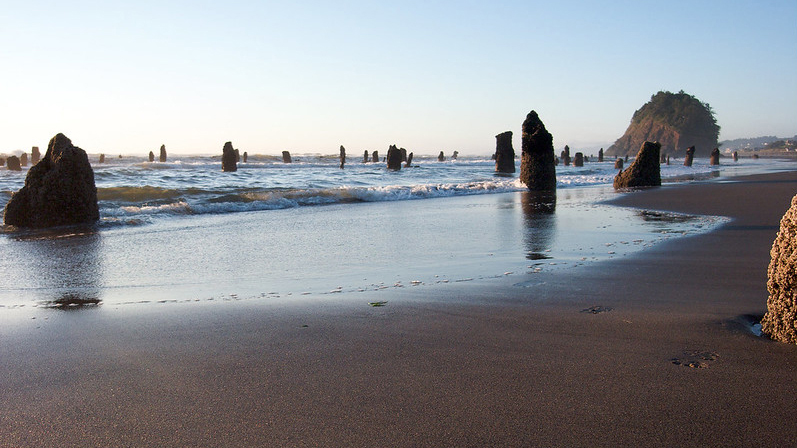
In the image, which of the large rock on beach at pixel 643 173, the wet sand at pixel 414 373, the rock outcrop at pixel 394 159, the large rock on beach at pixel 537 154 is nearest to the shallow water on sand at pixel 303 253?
the wet sand at pixel 414 373

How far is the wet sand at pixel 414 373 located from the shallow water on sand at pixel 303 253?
76 cm

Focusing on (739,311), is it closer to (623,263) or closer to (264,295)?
(623,263)

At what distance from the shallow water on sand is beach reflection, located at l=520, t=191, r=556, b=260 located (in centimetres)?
2

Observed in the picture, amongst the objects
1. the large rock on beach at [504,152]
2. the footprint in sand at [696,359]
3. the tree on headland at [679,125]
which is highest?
the tree on headland at [679,125]

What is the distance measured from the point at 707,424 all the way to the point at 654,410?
16 cm

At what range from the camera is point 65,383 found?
225 centimetres

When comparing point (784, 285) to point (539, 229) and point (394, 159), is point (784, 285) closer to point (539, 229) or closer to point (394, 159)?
point (539, 229)

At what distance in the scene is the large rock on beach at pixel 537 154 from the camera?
18.6 metres

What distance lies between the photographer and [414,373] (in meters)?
2.24

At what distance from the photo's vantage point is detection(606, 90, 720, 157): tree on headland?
11375 cm

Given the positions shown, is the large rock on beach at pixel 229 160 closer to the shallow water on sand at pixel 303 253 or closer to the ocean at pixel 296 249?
the ocean at pixel 296 249

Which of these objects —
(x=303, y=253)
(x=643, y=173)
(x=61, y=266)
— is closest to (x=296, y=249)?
(x=303, y=253)

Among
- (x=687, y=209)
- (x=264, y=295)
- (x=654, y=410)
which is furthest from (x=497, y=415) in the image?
(x=687, y=209)

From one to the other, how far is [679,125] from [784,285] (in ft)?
419
